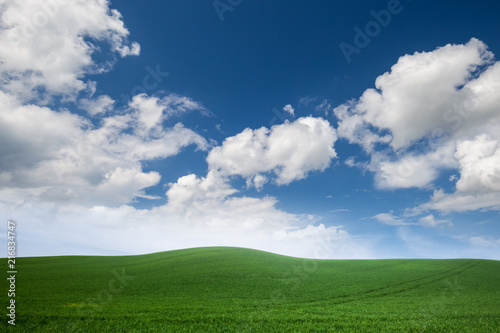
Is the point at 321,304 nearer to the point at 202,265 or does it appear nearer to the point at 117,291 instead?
the point at 117,291

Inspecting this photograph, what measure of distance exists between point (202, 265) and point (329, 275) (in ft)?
75.6

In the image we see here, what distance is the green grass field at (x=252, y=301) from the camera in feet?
52.2

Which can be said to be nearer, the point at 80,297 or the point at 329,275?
the point at 80,297

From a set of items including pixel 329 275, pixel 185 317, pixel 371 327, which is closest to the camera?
pixel 371 327

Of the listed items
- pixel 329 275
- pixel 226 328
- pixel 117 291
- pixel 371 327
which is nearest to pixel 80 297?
pixel 117 291

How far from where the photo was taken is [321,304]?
24.6 metres

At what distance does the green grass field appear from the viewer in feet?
52.2

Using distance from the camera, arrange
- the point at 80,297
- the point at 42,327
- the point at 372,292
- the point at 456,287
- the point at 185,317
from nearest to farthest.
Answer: the point at 42,327 < the point at 185,317 < the point at 80,297 < the point at 372,292 < the point at 456,287

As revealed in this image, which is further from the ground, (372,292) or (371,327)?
(371,327)

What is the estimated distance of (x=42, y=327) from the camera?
14.9m

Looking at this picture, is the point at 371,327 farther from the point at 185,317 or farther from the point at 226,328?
the point at 185,317

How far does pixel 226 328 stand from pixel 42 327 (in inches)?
433

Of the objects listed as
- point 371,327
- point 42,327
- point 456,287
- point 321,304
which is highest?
point 42,327

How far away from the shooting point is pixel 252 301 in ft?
82.0
